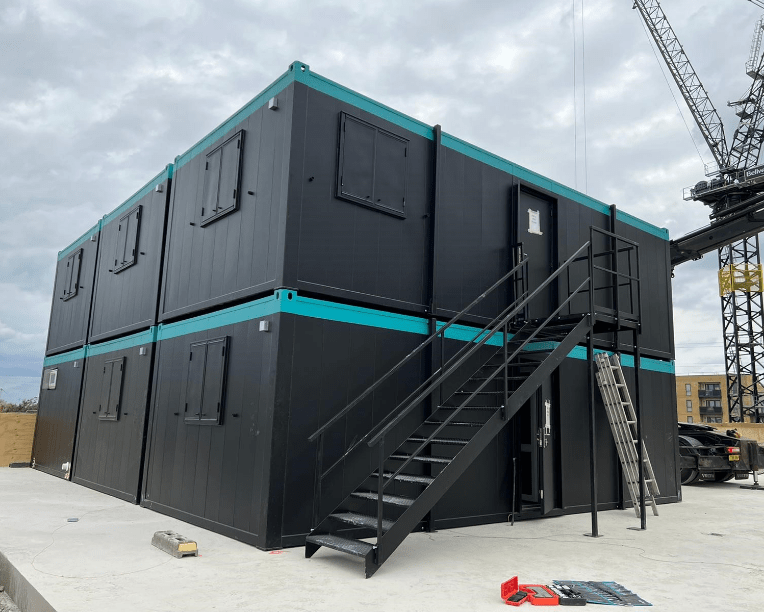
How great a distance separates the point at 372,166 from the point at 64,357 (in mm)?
10965

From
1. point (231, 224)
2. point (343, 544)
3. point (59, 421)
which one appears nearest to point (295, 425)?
point (343, 544)

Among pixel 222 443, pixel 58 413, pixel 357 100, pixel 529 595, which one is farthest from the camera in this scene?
pixel 58 413

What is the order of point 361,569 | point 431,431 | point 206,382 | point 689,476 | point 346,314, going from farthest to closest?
point 689,476 → point 206,382 → point 431,431 → point 346,314 → point 361,569

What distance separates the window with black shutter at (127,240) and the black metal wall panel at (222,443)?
9.19 ft

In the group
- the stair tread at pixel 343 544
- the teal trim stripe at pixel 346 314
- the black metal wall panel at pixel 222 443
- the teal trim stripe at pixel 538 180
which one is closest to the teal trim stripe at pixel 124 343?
the black metal wall panel at pixel 222 443

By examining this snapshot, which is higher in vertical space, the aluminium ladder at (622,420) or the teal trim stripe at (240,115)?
the teal trim stripe at (240,115)

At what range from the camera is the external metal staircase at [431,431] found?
5.81 meters

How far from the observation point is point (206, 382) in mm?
8125

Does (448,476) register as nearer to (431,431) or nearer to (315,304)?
(431,431)

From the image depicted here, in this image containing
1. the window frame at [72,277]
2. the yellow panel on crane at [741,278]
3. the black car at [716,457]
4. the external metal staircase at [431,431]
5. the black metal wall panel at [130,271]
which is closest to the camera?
the external metal staircase at [431,431]

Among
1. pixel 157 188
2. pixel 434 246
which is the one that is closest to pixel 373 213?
pixel 434 246

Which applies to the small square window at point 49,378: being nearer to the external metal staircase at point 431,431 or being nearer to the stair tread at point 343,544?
the external metal staircase at point 431,431

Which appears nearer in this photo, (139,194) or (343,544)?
(343,544)

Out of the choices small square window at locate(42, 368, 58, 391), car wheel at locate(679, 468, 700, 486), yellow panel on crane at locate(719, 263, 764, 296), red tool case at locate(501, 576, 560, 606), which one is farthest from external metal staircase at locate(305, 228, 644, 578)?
yellow panel on crane at locate(719, 263, 764, 296)
